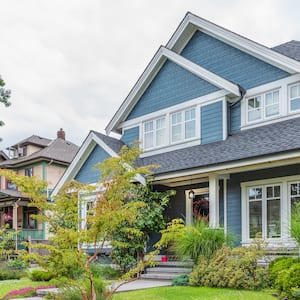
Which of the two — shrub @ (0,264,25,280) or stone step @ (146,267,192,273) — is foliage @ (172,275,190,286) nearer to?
stone step @ (146,267,192,273)

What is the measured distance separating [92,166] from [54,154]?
1609 centimetres

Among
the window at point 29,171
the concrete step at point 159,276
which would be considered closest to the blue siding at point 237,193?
the concrete step at point 159,276

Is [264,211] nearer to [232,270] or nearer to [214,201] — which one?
[214,201]

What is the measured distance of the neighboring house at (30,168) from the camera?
30.5 metres

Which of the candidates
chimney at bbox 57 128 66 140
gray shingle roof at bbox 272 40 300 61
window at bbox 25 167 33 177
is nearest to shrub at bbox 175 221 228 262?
gray shingle roof at bbox 272 40 300 61

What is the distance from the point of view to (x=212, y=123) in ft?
48.9

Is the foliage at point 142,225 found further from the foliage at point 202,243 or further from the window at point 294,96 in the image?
the window at point 294,96

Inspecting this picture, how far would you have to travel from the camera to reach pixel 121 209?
8.08 meters

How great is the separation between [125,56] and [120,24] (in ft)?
18.2

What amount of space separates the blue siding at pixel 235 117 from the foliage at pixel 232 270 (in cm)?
476

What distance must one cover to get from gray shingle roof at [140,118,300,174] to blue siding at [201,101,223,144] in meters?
0.30

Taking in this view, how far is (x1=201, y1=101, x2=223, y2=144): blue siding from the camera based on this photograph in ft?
48.2

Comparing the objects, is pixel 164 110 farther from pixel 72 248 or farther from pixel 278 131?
pixel 72 248

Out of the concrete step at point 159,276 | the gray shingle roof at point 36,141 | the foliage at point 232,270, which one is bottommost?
the concrete step at point 159,276
